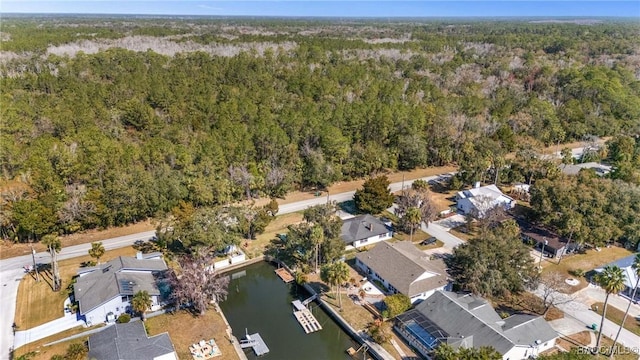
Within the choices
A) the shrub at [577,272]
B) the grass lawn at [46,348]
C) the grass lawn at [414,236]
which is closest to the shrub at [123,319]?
the grass lawn at [46,348]

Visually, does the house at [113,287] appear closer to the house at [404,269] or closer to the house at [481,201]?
the house at [404,269]

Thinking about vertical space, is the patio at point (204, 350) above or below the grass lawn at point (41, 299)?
below

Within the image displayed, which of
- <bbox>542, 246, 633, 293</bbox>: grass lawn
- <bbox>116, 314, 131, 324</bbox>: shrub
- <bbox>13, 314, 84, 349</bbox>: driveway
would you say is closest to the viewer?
<bbox>13, 314, 84, 349</bbox>: driveway

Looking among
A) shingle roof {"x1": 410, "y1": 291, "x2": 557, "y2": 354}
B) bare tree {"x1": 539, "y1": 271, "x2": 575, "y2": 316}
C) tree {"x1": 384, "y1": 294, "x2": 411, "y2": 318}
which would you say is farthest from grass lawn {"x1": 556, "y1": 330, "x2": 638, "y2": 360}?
tree {"x1": 384, "y1": 294, "x2": 411, "y2": 318}

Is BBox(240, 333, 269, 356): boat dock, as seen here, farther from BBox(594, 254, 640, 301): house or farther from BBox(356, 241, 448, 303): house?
BBox(594, 254, 640, 301): house

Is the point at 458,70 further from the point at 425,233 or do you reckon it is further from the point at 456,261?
the point at 456,261

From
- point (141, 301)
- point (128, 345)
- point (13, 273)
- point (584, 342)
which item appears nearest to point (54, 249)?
point (13, 273)
